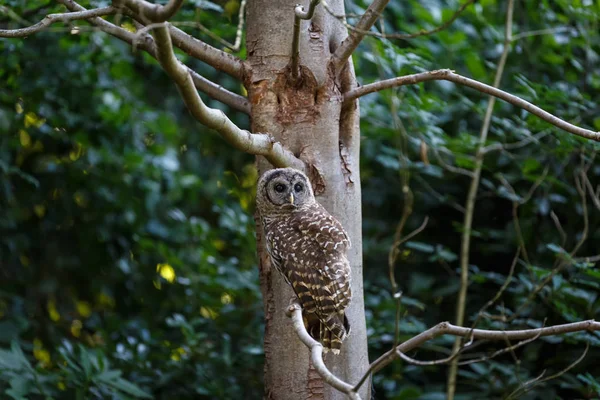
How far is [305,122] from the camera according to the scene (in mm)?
2545

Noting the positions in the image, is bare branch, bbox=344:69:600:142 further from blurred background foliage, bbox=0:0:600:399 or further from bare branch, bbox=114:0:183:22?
bare branch, bbox=114:0:183:22

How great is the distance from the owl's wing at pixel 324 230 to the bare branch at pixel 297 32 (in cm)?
49

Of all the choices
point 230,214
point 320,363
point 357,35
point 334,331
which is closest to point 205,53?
point 357,35

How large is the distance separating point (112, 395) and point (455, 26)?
10.3 feet

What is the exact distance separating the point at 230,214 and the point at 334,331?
1912 mm

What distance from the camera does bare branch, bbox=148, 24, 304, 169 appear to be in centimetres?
166

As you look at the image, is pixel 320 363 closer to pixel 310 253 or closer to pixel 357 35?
pixel 310 253

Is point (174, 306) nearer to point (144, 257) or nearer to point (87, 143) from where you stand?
point (144, 257)

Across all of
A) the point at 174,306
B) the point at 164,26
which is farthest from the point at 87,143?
the point at 164,26

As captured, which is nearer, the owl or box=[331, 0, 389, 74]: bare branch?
A: box=[331, 0, 389, 74]: bare branch

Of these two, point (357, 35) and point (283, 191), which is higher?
point (357, 35)

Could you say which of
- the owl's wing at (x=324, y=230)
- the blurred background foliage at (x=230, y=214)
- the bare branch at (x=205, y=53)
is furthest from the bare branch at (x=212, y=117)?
the blurred background foliage at (x=230, y=214)

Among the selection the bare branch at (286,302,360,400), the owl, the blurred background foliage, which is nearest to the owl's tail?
the owl

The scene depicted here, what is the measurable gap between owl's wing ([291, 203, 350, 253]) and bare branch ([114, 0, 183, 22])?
45.7 inches
